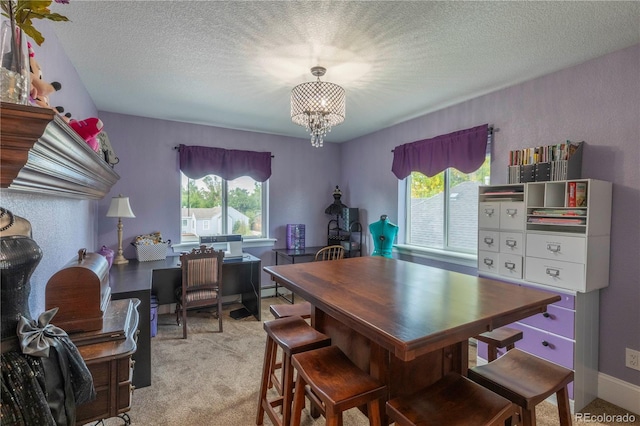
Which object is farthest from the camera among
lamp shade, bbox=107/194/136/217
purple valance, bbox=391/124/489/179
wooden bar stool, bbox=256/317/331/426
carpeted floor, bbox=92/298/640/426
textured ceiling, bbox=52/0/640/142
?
lamp shade, bbox=107/194/136/217

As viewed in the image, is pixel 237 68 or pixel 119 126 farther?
pixel 119 126

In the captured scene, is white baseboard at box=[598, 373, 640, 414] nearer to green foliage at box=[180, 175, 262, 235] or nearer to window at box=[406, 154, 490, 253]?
window at box=[406, 154, 490, 253]

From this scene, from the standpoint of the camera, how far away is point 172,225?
3.87 m

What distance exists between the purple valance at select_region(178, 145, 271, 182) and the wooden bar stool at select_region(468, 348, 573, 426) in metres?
3.54

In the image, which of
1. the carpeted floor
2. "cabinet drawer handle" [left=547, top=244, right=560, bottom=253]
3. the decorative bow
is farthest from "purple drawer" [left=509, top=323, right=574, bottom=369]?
the decorative bow

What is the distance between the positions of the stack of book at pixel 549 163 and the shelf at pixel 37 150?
2.74m

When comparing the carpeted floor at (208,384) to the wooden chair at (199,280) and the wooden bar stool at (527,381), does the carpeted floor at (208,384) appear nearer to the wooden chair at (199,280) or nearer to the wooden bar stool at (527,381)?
the wooden chair at (199,280)

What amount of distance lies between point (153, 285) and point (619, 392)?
167 inches

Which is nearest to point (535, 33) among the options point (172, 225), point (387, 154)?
point (387, 154)

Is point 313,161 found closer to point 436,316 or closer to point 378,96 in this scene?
point 378,96

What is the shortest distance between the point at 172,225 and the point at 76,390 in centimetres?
316

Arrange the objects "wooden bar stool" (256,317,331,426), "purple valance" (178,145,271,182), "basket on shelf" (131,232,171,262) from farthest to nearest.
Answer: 1. "purple valance" (178,145,271,182)
2. "basket on shelf" (131,232,171,262)
3. "wooden bar stool" (256,317,331,426)

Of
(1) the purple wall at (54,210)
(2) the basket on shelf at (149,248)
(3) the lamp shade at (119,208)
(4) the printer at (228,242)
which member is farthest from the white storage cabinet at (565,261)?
(3) the lamp shade at (119,208)

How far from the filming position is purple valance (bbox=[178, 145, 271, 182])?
3877mm
